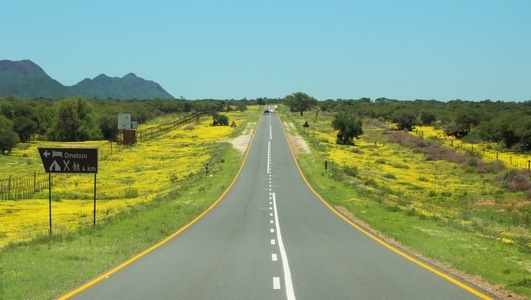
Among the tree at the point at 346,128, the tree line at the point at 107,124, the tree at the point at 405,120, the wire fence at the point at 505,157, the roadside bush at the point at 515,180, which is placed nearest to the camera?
the roadside bush at the point at 515,180

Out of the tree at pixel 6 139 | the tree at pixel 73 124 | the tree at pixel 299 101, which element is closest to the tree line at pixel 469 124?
the tree at pixel 299 101

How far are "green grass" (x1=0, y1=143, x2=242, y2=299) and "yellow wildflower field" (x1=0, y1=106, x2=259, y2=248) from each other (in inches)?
123

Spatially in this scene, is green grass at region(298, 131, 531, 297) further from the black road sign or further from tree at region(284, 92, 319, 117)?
tree at region(284, 92, 319, 117)

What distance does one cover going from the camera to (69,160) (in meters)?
23.3

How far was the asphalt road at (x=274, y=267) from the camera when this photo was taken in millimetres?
11242

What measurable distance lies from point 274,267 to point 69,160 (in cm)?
1227

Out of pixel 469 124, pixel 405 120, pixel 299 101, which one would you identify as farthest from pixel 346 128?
pixel 299 101

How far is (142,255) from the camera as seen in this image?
16.7 m

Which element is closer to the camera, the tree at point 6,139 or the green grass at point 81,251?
the green grass at point 81,251

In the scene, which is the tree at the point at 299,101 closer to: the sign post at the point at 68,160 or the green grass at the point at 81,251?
the green grass at the point at 81,251

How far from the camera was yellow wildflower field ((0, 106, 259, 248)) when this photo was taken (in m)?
31.0

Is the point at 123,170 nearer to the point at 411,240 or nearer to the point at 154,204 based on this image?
the point at 154,204

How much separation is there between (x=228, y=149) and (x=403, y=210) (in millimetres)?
48431

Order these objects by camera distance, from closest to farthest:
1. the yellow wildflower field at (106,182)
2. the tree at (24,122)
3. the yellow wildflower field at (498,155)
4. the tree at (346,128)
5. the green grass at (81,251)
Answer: the green grass at (81,251), the yellow wildflower field at (106,182), the yellow wildflower field at (498,155), the tree at (346,128), the tree at (24,122)
